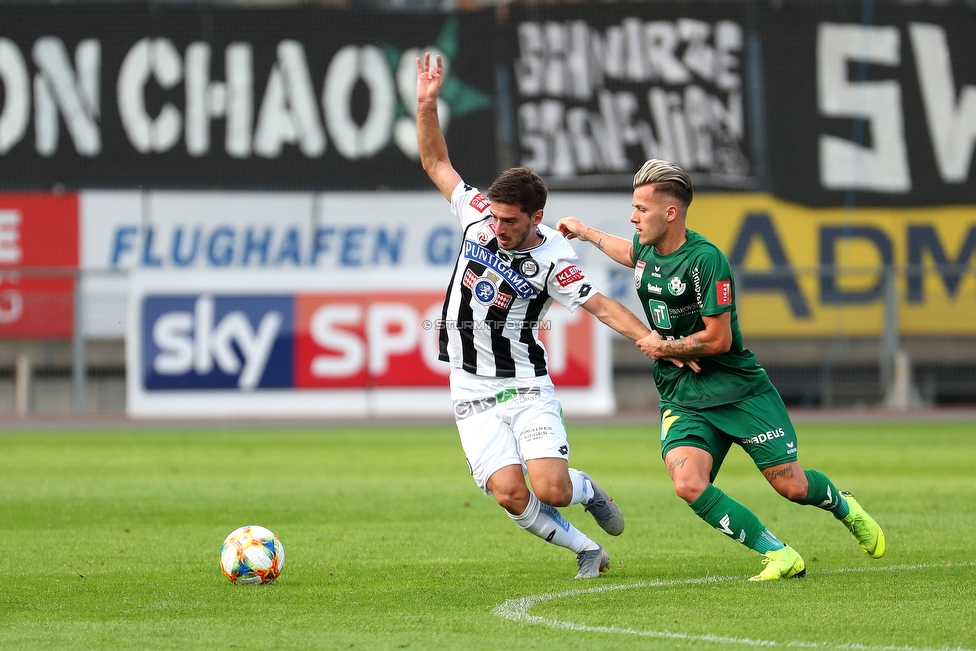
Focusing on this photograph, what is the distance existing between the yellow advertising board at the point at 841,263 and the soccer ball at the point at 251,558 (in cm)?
1571

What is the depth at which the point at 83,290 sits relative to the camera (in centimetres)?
2109

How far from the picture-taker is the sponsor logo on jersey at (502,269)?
23.5 feet

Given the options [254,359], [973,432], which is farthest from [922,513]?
[254,359]

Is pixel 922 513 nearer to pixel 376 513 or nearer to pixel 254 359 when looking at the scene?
pixel 376 513

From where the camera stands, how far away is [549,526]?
7.12 meters

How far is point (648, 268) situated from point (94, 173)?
17.6 m

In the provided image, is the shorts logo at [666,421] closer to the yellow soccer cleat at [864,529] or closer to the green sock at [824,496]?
the green sock at [824,496]

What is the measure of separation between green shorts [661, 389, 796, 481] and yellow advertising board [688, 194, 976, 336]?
15.0 m

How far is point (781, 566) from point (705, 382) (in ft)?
3.27

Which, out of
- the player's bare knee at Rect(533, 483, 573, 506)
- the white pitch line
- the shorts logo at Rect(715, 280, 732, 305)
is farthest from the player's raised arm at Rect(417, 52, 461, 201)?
the white pitch line

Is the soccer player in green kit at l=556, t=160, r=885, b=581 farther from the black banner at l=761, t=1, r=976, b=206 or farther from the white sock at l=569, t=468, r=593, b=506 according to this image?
the black banner at l=761, t=1, r=976, b=206

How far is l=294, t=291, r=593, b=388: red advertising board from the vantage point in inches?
771

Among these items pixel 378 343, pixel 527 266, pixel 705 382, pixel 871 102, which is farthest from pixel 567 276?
pixel 871 102

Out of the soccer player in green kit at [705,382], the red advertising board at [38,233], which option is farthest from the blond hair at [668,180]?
the red advertising board at [38,233]
